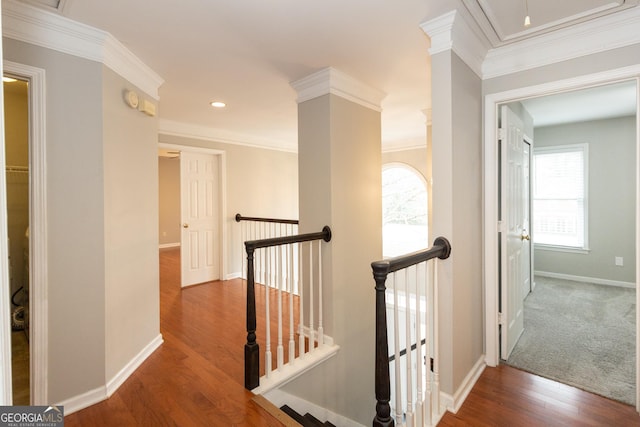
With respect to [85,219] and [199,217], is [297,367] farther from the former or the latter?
[199,217]

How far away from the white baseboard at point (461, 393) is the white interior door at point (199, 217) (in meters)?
3.78

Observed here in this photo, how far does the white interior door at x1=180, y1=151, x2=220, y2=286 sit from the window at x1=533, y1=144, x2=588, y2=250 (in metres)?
5.43

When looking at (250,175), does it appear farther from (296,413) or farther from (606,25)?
(606,25)

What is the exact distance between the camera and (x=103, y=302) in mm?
2037

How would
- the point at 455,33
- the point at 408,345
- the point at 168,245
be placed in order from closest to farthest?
1. the point at 408,345
2. the point at 455,33
3. the point at 168,245

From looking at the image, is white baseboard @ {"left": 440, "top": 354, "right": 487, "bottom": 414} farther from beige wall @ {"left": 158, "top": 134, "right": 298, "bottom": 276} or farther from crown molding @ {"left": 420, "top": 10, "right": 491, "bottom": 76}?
beige wall @ {"left": 158, "top": 134, "right": 298, "bottom": 276}

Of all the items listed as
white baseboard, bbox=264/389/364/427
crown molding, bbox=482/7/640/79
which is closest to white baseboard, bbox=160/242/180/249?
white baseboard, bbox=264/389/364/427

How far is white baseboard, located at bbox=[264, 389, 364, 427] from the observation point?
2195mm

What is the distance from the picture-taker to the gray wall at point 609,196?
14.3 feet

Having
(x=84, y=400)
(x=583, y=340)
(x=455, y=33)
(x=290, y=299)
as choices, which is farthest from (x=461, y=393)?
(x=84, y=400)

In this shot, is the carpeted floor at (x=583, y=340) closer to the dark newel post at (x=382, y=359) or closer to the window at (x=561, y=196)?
the window at (x=561, y=196)

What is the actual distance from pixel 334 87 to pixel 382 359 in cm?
224

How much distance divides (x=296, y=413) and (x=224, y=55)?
2.80 meters

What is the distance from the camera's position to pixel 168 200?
789cm
